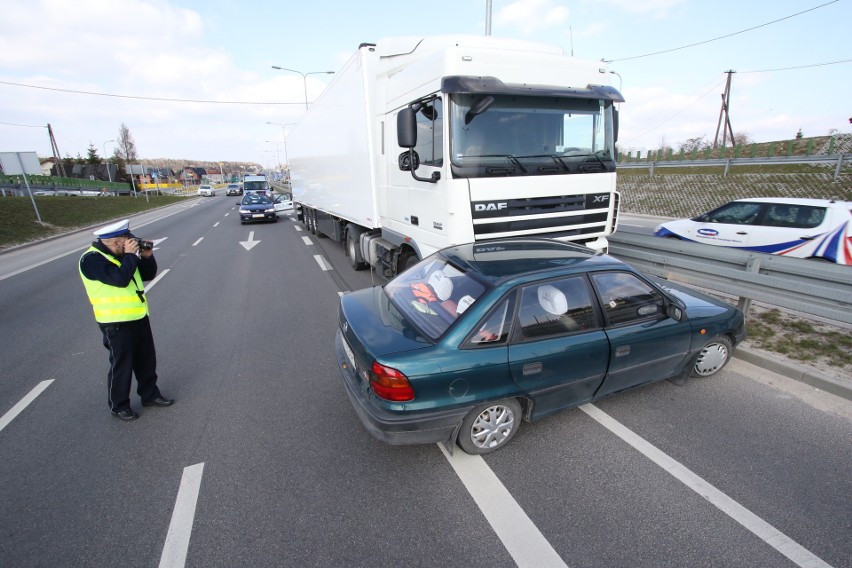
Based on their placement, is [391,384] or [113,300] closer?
[391,384]

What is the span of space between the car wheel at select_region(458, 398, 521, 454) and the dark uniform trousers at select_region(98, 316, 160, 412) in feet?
9.84

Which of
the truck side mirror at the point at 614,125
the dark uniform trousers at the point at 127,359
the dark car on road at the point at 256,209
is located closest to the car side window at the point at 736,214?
the truck side mirror at the point at 614,125

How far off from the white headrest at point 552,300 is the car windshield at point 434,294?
0.46 m

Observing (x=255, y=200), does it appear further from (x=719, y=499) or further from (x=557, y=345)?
(x=719, y=499)

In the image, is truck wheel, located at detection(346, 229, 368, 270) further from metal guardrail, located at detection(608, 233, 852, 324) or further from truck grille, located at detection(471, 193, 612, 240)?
metal guardrail, located at detection(608, 233, 852, 324)

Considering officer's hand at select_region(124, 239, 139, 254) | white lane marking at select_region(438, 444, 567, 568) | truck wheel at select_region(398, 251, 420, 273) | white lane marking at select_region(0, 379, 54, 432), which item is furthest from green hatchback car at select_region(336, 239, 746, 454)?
white lane marking at select_region(0, 379, 54, 432)

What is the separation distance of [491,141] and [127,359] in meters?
4.30

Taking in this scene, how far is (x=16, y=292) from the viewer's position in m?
8.07

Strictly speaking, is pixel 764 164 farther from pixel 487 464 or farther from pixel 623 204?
pixel 487 464

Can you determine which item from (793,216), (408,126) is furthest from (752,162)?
(408,126)

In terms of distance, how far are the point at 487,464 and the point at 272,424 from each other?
192 centimetres

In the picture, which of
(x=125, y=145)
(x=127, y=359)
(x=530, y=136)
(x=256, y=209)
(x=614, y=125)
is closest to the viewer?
(x=127, y=359)

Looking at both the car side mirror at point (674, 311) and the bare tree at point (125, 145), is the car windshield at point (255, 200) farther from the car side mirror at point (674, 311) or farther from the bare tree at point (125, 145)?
the bare tree at point (125, 145)

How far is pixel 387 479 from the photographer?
2.80 m
